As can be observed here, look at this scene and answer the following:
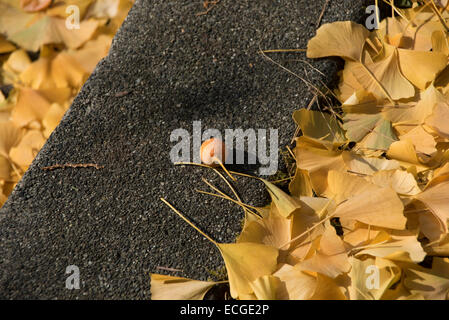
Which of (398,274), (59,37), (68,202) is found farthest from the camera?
(59,37)

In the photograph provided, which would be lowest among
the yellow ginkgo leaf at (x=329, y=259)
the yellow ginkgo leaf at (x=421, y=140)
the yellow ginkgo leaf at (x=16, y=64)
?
the yellow ginkgo leaf at (x=329, y=259)

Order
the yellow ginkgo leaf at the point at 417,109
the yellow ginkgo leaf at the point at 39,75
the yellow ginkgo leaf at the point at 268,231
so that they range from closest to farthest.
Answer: the yellow ginkgo leaf at the point at 268,231 < the yellow ginkgo leaf at the point at 417,109 < the yellow ginkgo leaf at the point at 39,75

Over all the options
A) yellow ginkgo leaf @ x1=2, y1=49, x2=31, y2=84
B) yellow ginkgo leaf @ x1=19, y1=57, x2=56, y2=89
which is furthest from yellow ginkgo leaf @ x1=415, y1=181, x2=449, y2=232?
yellow ginkgo leaf @ x1=2, y1=49, x2=31, y2=84

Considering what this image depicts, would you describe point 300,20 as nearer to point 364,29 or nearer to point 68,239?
point 364,29

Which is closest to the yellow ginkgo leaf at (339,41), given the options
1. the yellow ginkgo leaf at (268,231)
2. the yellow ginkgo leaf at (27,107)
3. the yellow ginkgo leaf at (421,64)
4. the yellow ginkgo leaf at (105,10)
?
the yellow ginkgo leaf at (421,64)

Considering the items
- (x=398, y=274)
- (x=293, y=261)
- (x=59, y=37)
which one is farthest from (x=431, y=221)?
(x=59, y=37)

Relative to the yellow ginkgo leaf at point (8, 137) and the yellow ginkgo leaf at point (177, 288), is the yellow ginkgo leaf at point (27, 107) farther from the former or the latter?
the yellow ginkgo leaf at point (177, 288)
